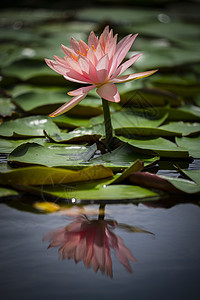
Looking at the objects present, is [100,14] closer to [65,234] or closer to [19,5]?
[19,5]

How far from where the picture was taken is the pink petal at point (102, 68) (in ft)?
3.46

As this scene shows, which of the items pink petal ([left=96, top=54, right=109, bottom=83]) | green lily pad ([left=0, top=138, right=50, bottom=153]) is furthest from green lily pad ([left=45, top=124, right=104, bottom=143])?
pink petal ([left=96, top=54, right=109, bottom=83])

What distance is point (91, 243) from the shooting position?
83cm

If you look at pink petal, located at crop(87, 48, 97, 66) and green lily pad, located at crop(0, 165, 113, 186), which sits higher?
pink petal, located at crop(87, 48, 97, 66)

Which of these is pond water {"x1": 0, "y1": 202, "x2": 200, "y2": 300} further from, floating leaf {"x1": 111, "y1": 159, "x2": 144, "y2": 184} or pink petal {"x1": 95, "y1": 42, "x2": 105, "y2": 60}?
pink petal {"x1": 95, "y1": 42, "x2": 105, "y2": 60}

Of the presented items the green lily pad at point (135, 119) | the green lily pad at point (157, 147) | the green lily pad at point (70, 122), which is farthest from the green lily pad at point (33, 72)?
the green lily pad at point (157, 147)

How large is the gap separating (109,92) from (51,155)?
26cm

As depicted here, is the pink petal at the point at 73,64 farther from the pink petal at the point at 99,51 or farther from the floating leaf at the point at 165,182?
the floating leaf at the point at 165,182

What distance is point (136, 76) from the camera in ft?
3.72

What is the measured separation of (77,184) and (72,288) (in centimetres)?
41


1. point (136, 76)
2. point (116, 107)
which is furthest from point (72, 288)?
point (116, 107)

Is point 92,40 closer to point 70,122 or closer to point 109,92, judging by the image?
point 109,92

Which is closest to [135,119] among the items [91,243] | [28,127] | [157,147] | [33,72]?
[157,147]

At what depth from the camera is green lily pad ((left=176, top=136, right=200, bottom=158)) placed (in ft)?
4.14
